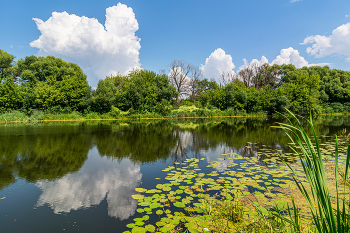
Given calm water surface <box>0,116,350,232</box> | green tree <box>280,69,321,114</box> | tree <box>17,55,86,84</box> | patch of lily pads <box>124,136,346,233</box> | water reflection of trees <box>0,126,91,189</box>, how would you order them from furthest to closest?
1. green tree <box>280,69,321,114</box>
2. tree <box>17,55,86,84</box>
3. water reflection of trees <box>0,126,91,189</box>
4. calm water surface <box>0,116,350,232</box>
5. patch of lily pads <box>124,136,346,233</box>

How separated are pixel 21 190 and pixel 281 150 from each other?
31.6 feet

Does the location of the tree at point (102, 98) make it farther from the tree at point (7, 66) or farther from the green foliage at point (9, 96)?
the tree at point (7, 66)

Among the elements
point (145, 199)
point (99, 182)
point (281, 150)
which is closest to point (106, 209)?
point (145, 199)

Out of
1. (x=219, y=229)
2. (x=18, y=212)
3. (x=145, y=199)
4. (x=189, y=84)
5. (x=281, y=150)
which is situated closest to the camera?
(x=219, y=229)

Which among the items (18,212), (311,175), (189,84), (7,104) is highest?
(189,84)

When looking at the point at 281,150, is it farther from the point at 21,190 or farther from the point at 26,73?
the point at 26,73

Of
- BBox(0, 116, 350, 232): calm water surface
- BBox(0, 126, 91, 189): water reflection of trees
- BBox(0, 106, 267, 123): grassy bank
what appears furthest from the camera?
BBox(0, 106, 267, 123): grassy bank

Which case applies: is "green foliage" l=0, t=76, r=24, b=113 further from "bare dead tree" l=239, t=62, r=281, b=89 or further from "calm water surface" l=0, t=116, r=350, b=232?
"bare dead tree" l=239, t=62, r=281, b=89

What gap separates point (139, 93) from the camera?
3366 cm

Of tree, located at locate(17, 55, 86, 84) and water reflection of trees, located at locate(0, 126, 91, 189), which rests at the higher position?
tree, located at locate(17, 55, 86, 84)

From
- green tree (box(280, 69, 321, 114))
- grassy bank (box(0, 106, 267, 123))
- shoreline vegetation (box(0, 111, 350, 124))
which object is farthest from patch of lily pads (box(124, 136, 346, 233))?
green tree (box(280, 69, 321, 114))

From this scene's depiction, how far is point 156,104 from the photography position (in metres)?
34.5

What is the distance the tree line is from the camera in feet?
102

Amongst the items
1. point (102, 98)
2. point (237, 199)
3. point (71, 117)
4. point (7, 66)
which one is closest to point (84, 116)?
point (71, 117)
